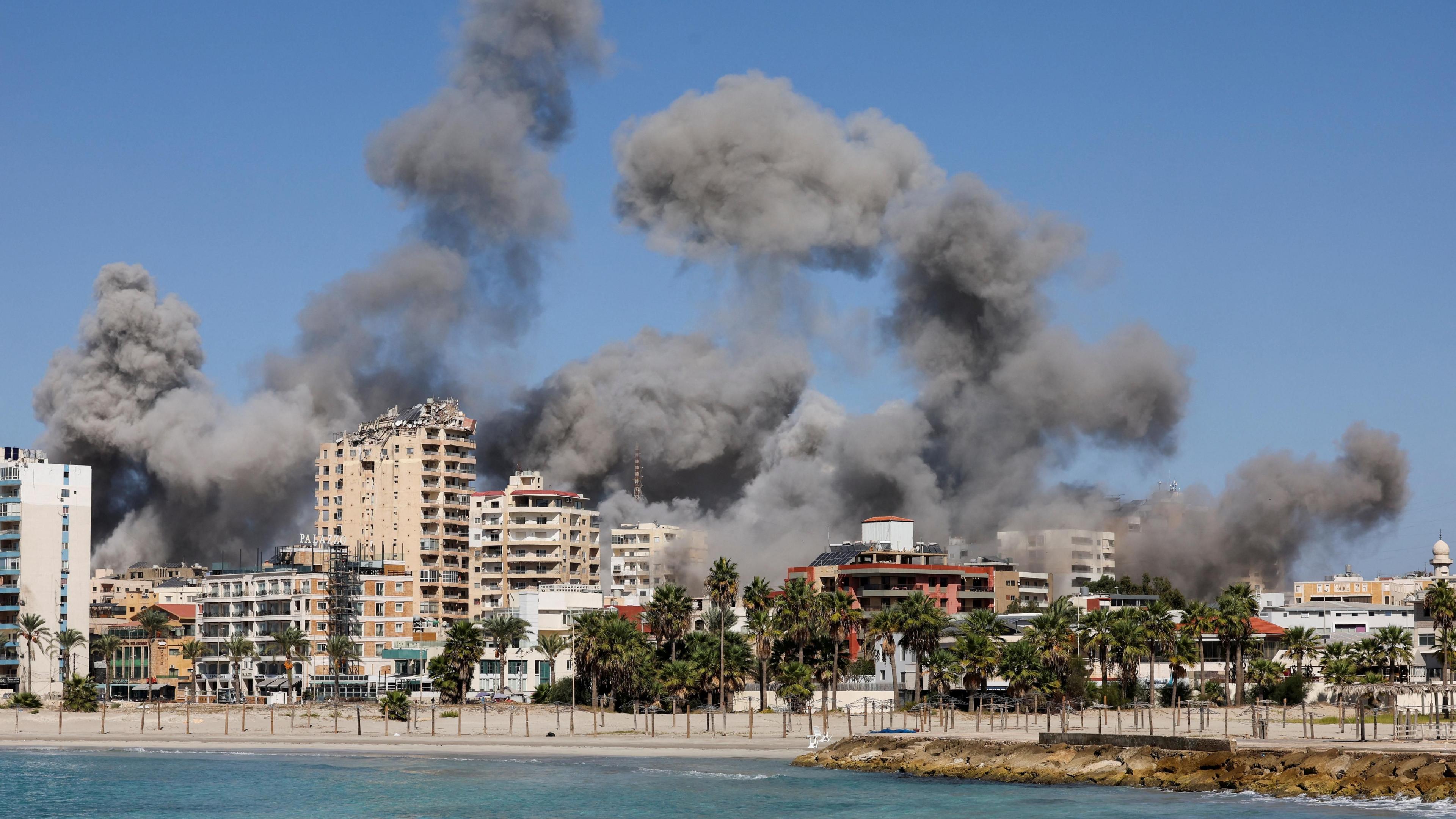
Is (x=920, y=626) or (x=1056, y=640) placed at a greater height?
(x=920, y=626)

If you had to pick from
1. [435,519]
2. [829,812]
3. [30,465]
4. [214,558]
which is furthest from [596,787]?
[214,558]

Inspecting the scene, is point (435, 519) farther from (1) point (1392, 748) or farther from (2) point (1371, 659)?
(1) point (1392, 748)

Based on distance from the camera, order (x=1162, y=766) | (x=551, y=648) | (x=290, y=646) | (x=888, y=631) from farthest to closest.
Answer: (x=290, y=646) < (x=551, y=648) < (x=888, y=631) < (x=1162, y=766)

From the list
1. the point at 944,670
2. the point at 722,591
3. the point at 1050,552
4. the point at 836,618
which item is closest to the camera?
the point at 722,591

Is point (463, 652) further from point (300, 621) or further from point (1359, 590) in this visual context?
point (1359, 590)

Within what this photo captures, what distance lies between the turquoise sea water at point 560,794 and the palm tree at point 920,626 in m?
16.8

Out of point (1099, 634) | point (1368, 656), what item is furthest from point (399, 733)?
point (1368, 656)

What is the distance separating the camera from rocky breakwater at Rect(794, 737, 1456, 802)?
58625 mm

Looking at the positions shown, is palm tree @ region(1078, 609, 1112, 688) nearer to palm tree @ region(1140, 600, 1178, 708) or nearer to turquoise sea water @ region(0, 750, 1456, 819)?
palm tree @ region(1140, 600, 1178, 708)

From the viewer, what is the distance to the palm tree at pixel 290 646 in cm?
12038

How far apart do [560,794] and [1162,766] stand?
75.8 ft

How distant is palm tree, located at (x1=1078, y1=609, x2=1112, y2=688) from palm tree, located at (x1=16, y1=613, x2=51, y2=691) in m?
72.1

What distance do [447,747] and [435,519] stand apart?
73640mm

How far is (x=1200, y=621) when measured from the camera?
4003 inches
